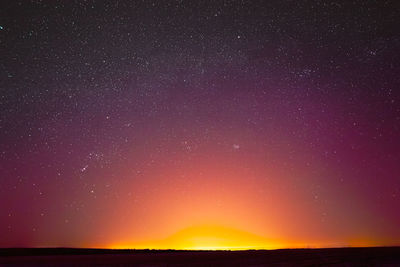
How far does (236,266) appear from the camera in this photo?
13414mm

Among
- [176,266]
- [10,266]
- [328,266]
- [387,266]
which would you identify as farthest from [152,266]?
[387,266]

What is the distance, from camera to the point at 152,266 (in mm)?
13359

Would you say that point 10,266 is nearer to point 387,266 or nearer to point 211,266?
point 211,266

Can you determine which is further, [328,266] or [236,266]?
[328,266]

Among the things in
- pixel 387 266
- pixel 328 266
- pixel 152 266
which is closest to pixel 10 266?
pixel 152 266

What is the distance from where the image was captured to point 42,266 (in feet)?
45.0

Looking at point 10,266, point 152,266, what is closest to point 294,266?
point 152,266

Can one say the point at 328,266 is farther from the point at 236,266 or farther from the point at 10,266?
the point at 10,266

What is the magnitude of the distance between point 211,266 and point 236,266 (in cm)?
82

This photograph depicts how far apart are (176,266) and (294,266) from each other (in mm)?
4076

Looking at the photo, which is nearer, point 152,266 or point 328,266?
point 152,266

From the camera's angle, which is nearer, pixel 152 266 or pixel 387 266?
pixel 152 266

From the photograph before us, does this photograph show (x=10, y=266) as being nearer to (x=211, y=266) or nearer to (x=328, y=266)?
(x=211, y=266)

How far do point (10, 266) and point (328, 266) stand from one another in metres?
10.8
